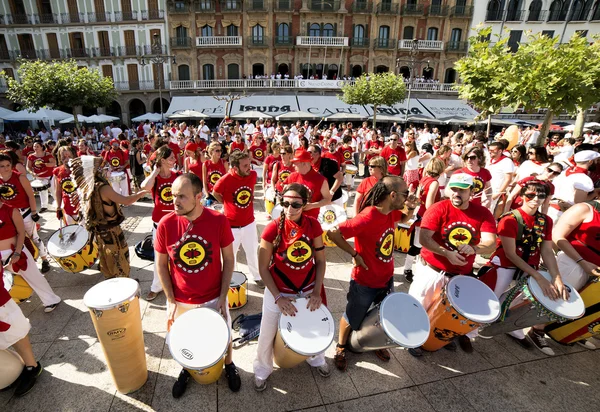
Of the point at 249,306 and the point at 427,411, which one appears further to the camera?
A: the point at 249,306

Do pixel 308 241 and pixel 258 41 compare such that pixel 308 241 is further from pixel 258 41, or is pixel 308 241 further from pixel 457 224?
pixel 258 41

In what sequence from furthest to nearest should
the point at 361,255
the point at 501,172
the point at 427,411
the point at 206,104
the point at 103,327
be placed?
the point at 206,104 < the point at 501,172 < the point at 361,255 < the point at 427,411 < the point at 103,327

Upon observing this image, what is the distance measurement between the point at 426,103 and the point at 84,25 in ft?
108

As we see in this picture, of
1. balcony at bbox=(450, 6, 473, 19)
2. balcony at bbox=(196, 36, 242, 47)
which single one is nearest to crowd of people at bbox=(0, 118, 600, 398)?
balcony at bbox=(196, 36, 242, 47)

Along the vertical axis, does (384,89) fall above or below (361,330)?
above

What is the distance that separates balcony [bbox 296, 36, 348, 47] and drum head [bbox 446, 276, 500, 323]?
100 ft

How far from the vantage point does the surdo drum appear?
8.89ft

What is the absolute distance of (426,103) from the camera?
2931 cm

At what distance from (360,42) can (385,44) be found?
94.5 inches

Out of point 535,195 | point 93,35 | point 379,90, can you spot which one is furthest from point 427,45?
point 535,195

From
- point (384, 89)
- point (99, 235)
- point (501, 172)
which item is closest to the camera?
point (99, 235)

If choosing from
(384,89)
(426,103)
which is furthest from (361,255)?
(426,103)

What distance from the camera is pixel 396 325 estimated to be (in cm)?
281

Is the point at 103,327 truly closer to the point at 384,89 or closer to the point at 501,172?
the point at 501,172
